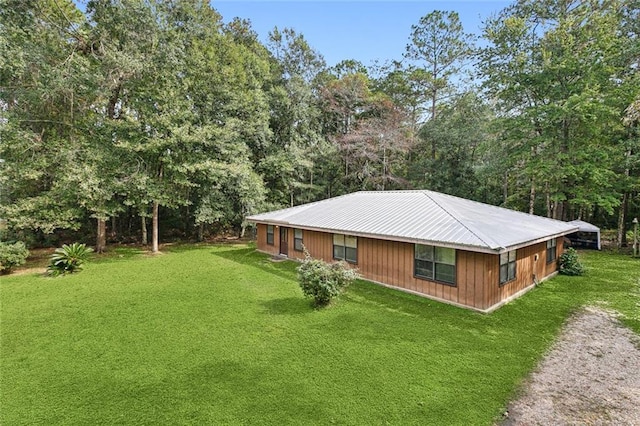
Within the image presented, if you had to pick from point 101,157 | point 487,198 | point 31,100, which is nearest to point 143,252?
point 101,157

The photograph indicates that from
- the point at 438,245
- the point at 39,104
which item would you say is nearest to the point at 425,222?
the point at 438,245

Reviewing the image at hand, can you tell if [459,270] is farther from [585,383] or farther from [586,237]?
[586,237]

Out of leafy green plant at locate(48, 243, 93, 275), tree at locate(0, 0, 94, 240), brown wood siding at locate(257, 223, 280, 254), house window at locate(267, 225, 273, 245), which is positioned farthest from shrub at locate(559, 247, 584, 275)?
tree at locate(0, 0, 94, 240)

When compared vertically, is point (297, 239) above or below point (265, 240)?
above

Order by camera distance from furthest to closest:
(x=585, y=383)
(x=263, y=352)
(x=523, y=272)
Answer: (x=523, y=272), (x=263, y=352), (x=585, y=383)

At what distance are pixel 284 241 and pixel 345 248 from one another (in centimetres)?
455

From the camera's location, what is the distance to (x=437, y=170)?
23.9 m

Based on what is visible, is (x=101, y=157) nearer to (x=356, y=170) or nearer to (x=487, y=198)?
(x=356, y=170)

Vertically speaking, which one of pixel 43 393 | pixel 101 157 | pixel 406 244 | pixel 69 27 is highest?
pixel 69 27

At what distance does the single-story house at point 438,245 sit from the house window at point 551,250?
0.04 m

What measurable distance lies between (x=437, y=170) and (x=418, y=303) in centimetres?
1769


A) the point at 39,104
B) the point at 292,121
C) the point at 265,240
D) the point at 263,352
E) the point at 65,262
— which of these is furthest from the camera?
the point at 292,121

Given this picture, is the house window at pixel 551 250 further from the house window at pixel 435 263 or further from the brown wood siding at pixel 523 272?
the house window at pixel 435 263

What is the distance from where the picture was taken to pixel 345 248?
1170cm
